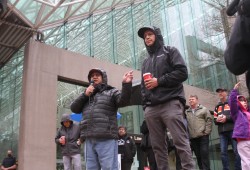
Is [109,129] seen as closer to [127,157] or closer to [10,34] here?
[127,157]

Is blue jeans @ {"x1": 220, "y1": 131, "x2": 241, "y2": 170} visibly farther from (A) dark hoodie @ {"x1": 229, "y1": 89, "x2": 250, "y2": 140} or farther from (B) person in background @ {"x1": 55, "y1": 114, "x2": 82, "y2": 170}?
(B) person in background @ {"x1": 55, "y1": 114, "x2": 82, "y2": 170}

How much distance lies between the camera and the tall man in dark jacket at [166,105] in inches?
149

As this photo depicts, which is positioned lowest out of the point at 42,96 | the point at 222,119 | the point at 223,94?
the point at 222,119

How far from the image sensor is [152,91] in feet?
13.1

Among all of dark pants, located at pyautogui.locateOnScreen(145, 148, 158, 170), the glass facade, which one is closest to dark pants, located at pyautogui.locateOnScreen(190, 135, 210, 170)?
dark pants, located at pyautogui.locateOnScreen(145, 148, 158, 170)

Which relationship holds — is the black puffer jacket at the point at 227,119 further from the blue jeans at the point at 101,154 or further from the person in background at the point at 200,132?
the blue jeans at the point at 101,154

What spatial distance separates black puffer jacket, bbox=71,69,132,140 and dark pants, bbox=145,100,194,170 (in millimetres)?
434

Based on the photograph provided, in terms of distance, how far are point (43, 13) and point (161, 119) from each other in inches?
400

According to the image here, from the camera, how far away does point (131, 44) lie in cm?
1553

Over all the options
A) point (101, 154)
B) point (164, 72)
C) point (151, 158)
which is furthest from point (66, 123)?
point (164, 72)

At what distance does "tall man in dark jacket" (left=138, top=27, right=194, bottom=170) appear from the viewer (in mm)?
3781

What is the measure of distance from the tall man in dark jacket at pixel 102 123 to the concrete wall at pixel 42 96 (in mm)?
6965

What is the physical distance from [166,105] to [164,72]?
439 mm

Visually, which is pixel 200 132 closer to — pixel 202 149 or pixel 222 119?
pixel 202 149
